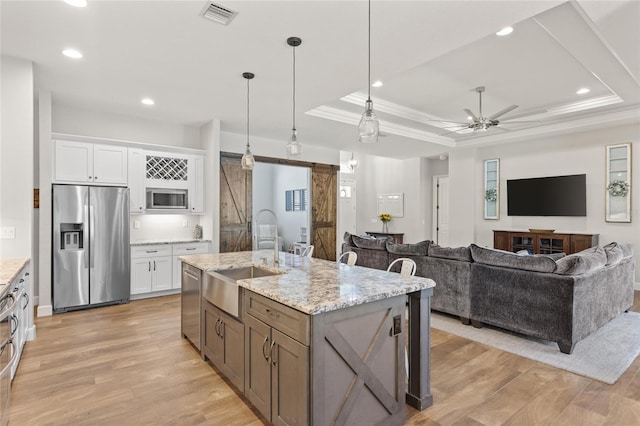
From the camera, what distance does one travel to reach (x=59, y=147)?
179 inches

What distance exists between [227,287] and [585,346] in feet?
11.2

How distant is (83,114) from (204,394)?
457cm

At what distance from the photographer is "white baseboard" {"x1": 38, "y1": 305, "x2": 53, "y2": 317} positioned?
4285mm

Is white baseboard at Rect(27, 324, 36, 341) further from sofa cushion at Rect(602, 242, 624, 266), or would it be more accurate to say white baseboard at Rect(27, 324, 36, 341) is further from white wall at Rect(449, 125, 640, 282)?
white wall at Rect(449, 125, 640, 282)

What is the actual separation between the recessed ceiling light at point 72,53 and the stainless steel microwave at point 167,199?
2.27 meters

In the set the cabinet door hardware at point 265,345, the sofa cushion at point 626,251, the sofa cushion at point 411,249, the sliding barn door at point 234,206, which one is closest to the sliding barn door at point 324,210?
the sliding barn door at point 234,206

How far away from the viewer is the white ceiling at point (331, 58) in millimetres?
2635

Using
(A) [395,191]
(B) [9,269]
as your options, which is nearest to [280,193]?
(A) [395,191]

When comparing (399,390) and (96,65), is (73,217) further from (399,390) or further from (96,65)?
(399,390)

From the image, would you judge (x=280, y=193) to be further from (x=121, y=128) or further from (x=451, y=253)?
(x=451, y=253)

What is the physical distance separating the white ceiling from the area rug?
2.80 meters

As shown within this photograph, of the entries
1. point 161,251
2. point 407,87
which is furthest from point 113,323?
point 407,87

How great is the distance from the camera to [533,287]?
3.43 m

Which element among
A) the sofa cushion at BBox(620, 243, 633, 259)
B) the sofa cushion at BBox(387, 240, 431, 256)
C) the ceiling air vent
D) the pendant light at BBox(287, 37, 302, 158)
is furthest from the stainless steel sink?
the sofa cushion at BBox(620, 243, 633, 259)
